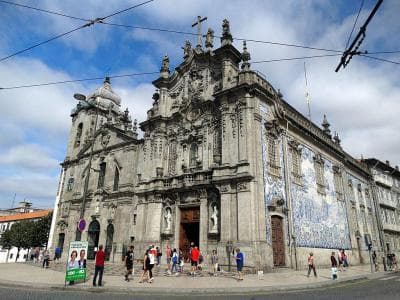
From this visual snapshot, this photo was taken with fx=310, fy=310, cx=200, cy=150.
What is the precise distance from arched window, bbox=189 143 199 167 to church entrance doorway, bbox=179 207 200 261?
3597 millimetres

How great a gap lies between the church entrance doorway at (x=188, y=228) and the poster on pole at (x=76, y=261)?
9680mm

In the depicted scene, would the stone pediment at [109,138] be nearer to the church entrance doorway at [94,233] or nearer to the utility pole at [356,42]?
the church entrance doorway at [94,233]

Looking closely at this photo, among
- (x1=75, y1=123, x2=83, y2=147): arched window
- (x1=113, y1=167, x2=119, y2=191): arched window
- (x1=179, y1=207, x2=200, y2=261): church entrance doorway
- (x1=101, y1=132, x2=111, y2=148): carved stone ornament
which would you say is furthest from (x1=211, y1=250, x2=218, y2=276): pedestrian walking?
(x1=75, y1=123, x2=83, y2=147): arched window

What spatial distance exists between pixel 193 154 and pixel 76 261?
13.0 metres

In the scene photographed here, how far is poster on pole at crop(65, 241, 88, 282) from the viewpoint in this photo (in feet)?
42.4

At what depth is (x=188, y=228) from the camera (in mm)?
22922

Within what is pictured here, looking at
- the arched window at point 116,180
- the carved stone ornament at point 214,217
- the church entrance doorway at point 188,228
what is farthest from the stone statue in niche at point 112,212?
the carved stone ornament at point 214,217

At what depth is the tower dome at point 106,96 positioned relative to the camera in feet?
132

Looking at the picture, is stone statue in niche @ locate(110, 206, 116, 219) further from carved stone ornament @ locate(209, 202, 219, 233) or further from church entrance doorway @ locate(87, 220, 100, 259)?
carved stone ornament @ locate(209, 202, 219, 233)

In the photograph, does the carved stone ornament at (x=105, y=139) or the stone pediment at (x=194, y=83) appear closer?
the stone pediment at (x=194, y=83)

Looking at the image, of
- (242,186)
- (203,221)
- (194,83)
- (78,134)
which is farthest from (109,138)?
(242,186)

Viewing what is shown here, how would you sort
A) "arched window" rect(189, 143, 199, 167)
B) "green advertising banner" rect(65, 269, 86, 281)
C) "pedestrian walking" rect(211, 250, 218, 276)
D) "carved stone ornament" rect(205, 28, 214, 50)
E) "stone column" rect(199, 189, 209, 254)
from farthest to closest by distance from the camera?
"carved stone ornament" rect(205, 28, 214, 50), "arched window" rect(189, 143, 199, 167), "stone column" rect(199, 189, 209, 254), "pedestrian walking" rect(211, 250, 218, 276), "green advertising banner" rect(65, 269, 86, 281)

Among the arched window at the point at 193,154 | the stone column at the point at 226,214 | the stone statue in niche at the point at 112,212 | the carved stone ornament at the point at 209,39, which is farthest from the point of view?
the stone statue in niche at the point at 112,212

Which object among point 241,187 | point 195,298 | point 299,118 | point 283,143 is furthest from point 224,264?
point 299,118
